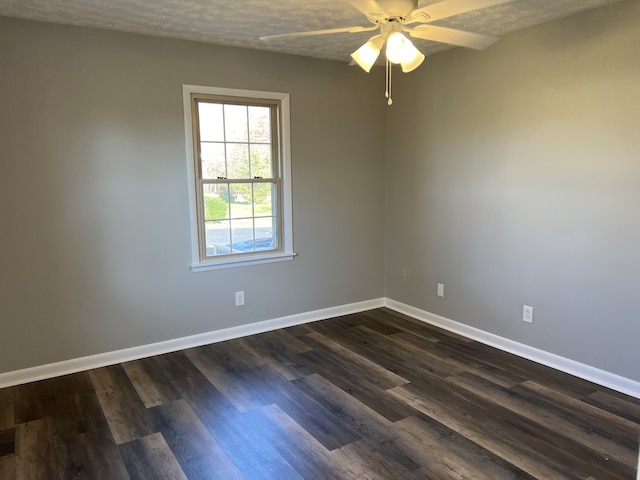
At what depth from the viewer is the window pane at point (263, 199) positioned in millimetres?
3957

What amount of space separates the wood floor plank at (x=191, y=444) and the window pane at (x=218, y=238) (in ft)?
4.41

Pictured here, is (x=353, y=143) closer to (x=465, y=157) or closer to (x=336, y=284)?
(x=465, y=157)

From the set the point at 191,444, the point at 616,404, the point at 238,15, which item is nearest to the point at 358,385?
the point at 191,444

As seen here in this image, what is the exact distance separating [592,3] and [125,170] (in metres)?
3.27

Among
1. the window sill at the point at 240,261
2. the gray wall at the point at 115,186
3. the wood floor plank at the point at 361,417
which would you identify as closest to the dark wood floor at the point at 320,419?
the wood floor plank at the point at 361,417

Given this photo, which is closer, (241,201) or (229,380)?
(229,380)

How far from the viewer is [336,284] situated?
449 cm

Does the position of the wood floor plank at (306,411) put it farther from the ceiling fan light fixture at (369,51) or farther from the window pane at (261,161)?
the ceiling fan light fixture at (369,51)

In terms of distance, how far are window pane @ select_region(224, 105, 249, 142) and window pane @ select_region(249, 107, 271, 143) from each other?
0.18 ft

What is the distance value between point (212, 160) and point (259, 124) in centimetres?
53

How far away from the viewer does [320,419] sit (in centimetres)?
268

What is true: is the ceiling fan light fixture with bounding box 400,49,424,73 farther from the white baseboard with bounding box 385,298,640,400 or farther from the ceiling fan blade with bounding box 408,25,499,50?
the white baseboard with bounding box 385,298,640,400

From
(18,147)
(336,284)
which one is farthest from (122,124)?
(336,284)

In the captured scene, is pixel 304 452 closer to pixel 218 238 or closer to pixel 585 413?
pixel 585 413
